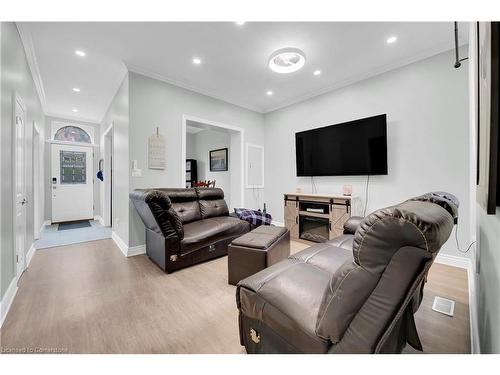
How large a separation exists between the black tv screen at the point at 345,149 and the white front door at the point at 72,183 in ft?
18.2

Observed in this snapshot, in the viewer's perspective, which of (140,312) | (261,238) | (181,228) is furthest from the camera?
→ (181,228)

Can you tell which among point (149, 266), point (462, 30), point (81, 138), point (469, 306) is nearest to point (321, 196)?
point (469, 306)

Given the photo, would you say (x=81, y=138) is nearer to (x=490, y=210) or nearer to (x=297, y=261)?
(x=297, y=261)

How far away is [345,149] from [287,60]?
1.68m

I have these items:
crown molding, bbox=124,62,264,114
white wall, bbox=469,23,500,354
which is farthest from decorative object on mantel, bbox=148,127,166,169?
white wall, bbox=469,23,500,354

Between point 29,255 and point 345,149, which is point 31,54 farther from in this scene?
point 345,149

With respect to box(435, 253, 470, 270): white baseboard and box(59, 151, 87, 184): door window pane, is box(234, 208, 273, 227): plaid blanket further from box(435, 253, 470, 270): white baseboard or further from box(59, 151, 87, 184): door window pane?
box(59, 151, 87, 184): door window pane

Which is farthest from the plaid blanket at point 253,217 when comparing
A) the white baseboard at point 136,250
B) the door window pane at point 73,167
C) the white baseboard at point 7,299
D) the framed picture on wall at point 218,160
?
the door window pane at point 73,167

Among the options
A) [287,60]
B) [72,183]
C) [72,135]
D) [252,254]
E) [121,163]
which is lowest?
[252,254]

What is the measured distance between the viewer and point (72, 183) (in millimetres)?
5484

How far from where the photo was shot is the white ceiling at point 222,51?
235 centimetres

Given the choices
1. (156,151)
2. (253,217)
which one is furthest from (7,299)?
(253,217)

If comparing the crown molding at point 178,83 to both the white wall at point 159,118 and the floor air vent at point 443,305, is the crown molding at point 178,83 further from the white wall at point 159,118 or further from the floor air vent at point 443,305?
→ the floor air vent at point 443,305
